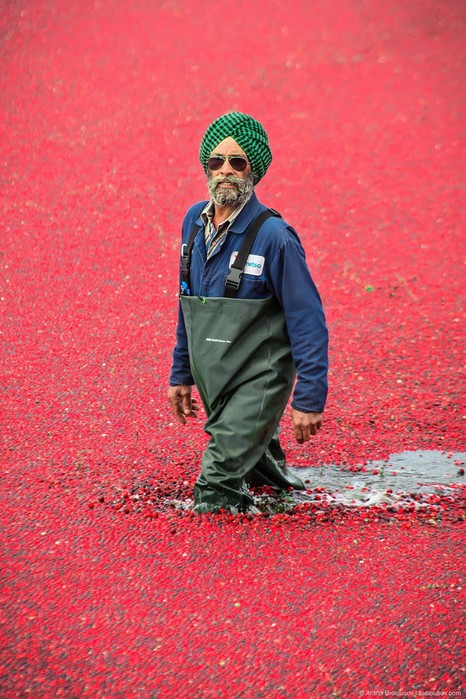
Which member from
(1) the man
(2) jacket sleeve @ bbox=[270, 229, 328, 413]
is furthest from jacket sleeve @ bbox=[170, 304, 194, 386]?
(2) jacket sleeve @ bbox=[270, 229, 328, 413]

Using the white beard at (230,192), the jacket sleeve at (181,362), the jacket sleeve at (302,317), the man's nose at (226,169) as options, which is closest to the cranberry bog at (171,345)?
the jacket sleeve at (181,362)

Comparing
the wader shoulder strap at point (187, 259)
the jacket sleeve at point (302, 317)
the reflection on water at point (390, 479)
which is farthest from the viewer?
the reflection on water at point (390, 479)

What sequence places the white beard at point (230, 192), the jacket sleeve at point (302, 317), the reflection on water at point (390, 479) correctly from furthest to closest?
the reflection on water at point (390, 479), the white beard at point (230, 192), the jacket sleeve at point (302, 317)

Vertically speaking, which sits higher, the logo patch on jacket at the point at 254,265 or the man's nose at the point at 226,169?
the man's nose at the point at 226,169

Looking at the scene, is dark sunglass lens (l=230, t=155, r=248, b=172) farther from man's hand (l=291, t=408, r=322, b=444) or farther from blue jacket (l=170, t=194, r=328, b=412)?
man's hand (l=291, t=408, r=322, b=444)

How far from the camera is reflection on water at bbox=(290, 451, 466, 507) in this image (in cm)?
479

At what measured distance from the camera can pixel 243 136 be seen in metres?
4.22

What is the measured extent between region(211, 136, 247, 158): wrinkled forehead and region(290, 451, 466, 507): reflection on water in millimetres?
1909

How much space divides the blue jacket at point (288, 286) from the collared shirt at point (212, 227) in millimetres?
28

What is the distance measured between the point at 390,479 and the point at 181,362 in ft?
4.79

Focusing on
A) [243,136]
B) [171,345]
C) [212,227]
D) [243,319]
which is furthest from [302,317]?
[171,345]

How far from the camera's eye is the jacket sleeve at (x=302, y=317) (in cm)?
404

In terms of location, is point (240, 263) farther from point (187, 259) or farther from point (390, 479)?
point (390, 479)

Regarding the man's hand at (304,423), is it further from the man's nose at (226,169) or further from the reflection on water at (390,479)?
the man's nose at (226,169)
